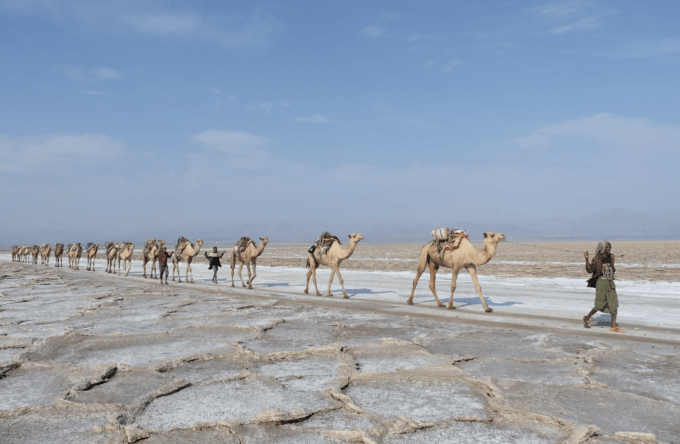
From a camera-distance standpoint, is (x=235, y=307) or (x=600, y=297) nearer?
(x=600, y=297)

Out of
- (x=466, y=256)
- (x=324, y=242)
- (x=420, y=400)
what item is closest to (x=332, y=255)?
(x=324, y=242)

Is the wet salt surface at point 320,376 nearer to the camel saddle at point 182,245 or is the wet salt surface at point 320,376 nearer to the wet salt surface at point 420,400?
the wet salt surface at point 420,400

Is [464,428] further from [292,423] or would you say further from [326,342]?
[326,342]

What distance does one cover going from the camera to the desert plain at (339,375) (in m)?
4.29

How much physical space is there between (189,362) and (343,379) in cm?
225

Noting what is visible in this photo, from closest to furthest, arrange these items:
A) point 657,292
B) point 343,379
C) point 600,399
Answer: point 600,399 → point 343,379 → point 657,292

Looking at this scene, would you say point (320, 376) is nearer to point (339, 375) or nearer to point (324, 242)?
point (339, 375)

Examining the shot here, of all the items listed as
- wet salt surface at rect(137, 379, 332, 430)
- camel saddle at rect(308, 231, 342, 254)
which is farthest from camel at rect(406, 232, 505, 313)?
wet salt surface at rect(137, 379, 332, 430)

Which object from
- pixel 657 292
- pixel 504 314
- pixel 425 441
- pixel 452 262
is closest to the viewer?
pixel 425 441

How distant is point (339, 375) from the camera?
19.4 ft

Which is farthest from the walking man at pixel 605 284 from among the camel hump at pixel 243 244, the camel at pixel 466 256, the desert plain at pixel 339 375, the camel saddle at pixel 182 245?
the camel saddle at pixel 182 245

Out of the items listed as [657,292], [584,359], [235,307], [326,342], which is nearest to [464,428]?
[584,359]

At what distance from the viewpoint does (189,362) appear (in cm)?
655

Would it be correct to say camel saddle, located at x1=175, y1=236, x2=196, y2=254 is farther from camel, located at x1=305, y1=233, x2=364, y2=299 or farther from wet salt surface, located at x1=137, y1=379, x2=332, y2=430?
wet salt surface, located at x1=137, y1=379, x2=332, y2=430
